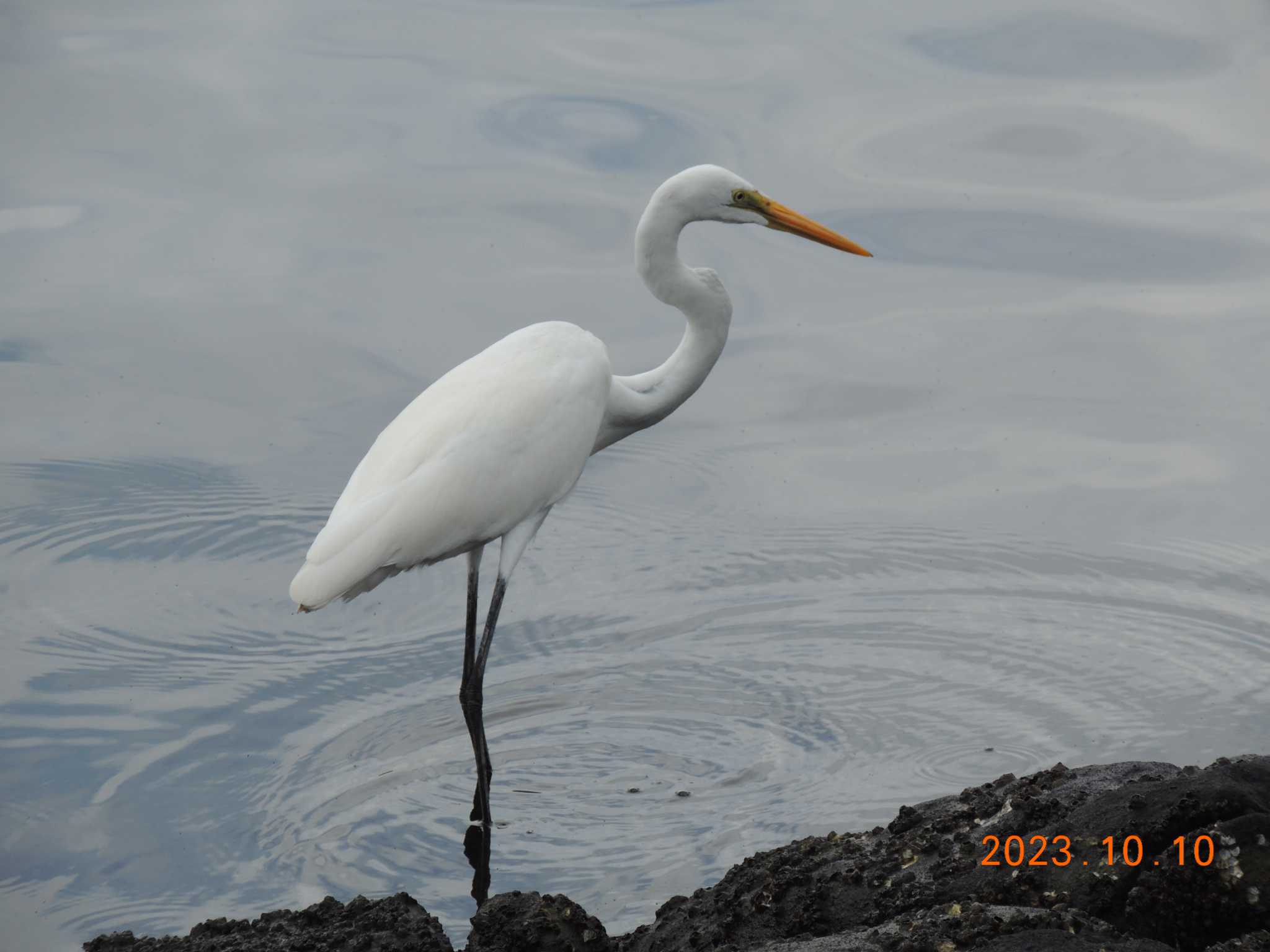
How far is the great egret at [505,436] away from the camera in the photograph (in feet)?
16.5

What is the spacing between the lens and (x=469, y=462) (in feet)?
16.9

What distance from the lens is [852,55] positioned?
11.0 metres

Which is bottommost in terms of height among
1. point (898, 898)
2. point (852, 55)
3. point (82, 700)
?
point (82, 700)

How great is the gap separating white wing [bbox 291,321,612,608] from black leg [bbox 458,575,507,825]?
0.24 metres

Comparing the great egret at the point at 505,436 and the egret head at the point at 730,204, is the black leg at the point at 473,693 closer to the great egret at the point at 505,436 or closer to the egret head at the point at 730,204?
the great egret at the point at 505,436

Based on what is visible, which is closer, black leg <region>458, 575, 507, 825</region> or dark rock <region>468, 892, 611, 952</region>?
dark rock <region>468, 892, 611, 952</region>

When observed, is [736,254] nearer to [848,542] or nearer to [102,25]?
[848,542]

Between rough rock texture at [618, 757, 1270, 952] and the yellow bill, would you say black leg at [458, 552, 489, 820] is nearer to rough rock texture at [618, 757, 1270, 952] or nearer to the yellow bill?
rough rock texture at [618, 757, 1270, 952]

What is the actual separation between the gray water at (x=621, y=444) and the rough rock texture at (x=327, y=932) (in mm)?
766

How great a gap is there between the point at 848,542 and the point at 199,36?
7178 mm

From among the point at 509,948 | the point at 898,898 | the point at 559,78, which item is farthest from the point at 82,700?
the point at 559,78
